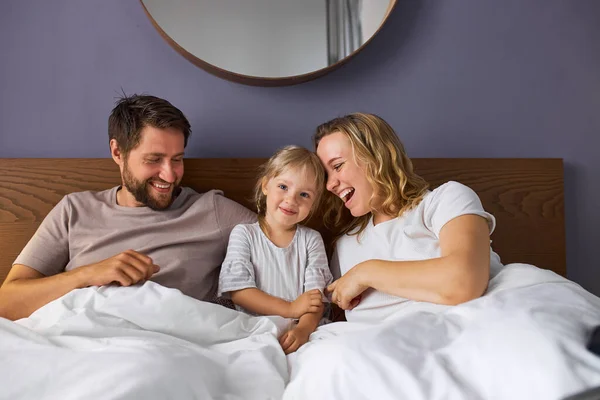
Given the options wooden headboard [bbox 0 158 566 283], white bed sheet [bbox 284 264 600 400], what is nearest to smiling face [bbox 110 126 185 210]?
wooden headboard [bbox 0 158 566 283]

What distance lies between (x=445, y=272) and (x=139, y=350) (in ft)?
2.06

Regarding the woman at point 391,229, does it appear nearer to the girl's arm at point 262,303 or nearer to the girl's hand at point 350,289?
the girl's hand at point 350,289

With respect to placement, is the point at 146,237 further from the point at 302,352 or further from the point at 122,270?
the point at 302,352

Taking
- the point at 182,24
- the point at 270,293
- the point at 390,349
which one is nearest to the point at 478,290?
the point at 390,349

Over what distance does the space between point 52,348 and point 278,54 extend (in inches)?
41.4

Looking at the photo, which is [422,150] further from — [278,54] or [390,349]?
[390,349]

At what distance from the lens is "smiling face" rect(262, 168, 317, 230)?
1419 millimetres

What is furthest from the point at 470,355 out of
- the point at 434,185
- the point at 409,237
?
the point at 434,185

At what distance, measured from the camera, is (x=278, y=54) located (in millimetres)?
1646

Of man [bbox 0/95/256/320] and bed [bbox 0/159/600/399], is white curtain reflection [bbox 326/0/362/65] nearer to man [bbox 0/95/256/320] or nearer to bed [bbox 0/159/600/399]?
man [bbox 0/95/256/320]

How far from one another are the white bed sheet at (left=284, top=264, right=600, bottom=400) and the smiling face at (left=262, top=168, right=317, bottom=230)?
44 centimetres

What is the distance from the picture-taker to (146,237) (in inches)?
56.9

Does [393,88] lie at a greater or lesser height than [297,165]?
greater

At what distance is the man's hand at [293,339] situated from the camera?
121 cm
